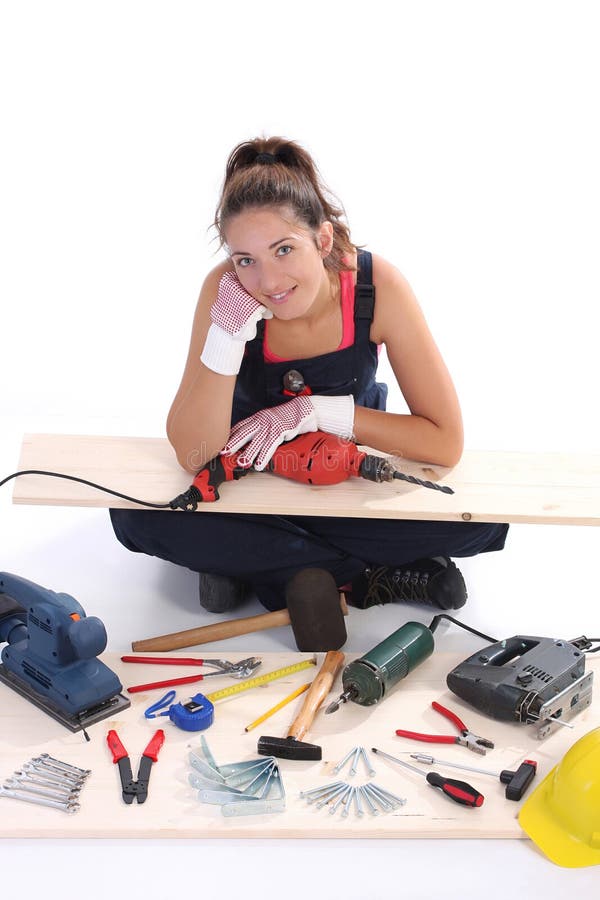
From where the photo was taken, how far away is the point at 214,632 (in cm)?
334

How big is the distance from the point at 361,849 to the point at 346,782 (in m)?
0.18

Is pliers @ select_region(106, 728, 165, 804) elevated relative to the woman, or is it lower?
lower

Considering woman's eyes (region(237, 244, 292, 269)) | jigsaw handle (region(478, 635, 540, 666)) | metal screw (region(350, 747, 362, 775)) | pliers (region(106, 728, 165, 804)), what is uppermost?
woman's eyes (region(237, 244, 292, 269))

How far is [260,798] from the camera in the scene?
103 inches

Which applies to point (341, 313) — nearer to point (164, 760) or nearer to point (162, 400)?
point (164, 760)

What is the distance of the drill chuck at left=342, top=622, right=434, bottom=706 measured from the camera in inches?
115

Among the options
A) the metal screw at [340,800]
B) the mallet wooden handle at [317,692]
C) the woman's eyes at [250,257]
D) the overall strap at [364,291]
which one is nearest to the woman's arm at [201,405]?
the woman's eyes at [250,257]

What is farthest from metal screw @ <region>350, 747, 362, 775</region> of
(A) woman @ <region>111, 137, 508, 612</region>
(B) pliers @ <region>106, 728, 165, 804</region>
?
(A) woman @ <region>111, 137, 508, 612</region>

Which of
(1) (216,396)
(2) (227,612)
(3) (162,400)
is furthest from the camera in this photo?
(3) (162,400)

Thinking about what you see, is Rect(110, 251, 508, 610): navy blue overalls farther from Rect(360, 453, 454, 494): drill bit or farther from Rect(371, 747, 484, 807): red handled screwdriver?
Rect(371, 747, 484, 807): red handled screwdriver

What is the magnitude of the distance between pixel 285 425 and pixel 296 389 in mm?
174

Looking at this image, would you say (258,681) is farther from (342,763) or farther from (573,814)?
(573,814)

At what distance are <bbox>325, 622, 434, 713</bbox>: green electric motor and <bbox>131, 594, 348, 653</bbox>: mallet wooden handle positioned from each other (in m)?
0.46

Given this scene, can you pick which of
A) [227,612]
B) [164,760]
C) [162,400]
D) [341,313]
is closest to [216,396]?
[341,313]
